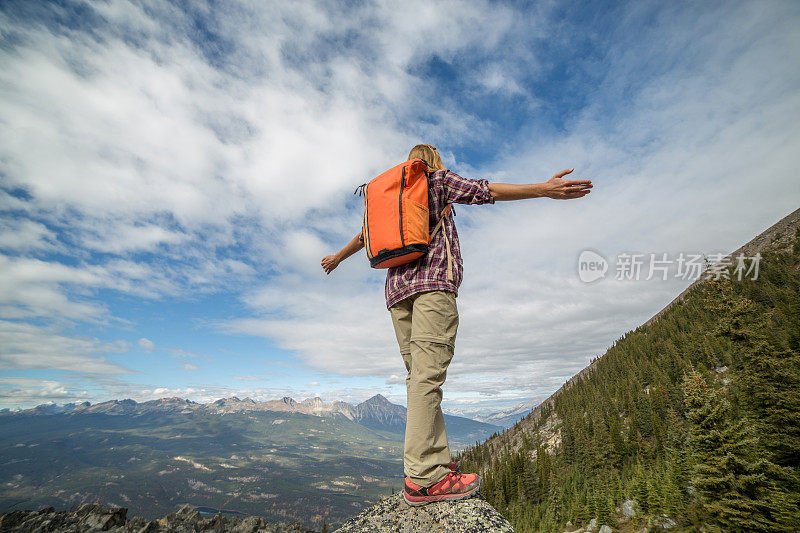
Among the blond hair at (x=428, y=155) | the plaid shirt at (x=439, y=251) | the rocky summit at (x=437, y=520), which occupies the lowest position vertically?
the rocky summit at (x=437, y=520)

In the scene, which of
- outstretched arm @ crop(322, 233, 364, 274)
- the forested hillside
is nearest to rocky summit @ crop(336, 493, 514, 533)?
outstretched arm @ crop(322, 233, 364, 274)

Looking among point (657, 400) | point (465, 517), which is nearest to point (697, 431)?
point (465, 517)

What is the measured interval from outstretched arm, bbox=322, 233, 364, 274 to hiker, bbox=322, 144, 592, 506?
1.28 meters

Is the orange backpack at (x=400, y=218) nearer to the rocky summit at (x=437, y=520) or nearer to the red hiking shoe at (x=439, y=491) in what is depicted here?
the red hiking shoe at (x=439, y=491)

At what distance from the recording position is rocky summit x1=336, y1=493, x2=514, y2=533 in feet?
12.4

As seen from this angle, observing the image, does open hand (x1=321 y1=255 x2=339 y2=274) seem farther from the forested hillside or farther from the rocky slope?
the forested hillside

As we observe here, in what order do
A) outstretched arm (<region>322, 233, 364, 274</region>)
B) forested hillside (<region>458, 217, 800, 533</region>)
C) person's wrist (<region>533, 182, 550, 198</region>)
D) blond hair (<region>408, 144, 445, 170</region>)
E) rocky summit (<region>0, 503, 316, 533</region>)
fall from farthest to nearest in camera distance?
forested hillside (<region>458, 217, 800, 533</region>), outstretched arm (<region>322, 233, 364, 274</region>), rocky summit (<region>0, 503, 316, 533</region>), blond hair (<region>408, 144, 445, 170</region>), person's wrist (<region>533, 182, 550, 198</region>)

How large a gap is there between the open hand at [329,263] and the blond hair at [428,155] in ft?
7.75

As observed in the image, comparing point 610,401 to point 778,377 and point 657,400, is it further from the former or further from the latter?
point 778,377

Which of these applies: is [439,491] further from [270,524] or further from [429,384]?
[270,524]

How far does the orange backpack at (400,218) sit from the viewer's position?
405 cm

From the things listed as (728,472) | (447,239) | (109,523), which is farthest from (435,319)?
(728,472)

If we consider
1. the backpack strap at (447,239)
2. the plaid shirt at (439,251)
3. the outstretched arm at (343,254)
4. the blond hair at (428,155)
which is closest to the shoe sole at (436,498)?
the plaid shirt at (439,251)

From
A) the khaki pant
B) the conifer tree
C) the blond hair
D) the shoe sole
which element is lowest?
the conifer tree
